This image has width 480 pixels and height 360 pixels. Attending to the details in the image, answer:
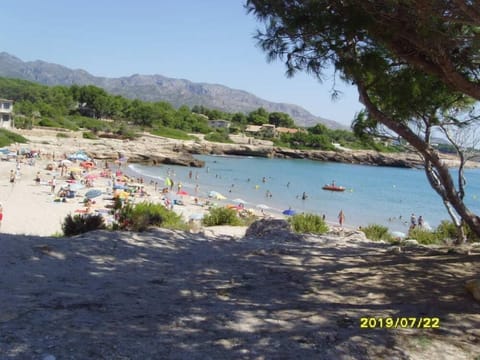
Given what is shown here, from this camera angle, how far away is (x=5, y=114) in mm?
57438

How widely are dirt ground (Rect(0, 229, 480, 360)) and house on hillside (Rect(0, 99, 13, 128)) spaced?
A: 57483 millimetres

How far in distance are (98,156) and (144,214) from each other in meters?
42.2

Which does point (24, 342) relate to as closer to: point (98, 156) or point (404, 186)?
point (98, 156)

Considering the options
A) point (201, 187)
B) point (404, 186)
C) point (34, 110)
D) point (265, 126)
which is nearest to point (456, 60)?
point (201, 187)

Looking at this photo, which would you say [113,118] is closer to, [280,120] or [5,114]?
[5,114]

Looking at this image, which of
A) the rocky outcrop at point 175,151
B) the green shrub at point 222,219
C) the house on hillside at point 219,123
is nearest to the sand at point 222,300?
the green shrub at point 222,219

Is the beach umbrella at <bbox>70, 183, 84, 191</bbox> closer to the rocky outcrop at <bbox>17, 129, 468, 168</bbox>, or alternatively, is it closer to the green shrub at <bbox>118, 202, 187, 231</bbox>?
the green shrub at <bbox>118, 202, 187, 231</bbox>

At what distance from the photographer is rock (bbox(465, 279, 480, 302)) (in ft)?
14.5

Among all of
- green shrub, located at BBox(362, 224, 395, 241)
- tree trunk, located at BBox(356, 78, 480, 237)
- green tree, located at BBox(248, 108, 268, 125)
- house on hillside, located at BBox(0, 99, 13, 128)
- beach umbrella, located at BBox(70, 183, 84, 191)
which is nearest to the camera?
tree trunk, located at BBox(356, 78, 480, 237)

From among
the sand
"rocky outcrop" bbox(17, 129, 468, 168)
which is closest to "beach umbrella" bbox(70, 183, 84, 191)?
the sand

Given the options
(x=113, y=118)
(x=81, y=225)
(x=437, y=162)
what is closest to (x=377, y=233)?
(x=437, y=162)

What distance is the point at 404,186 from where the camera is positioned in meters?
56.7
